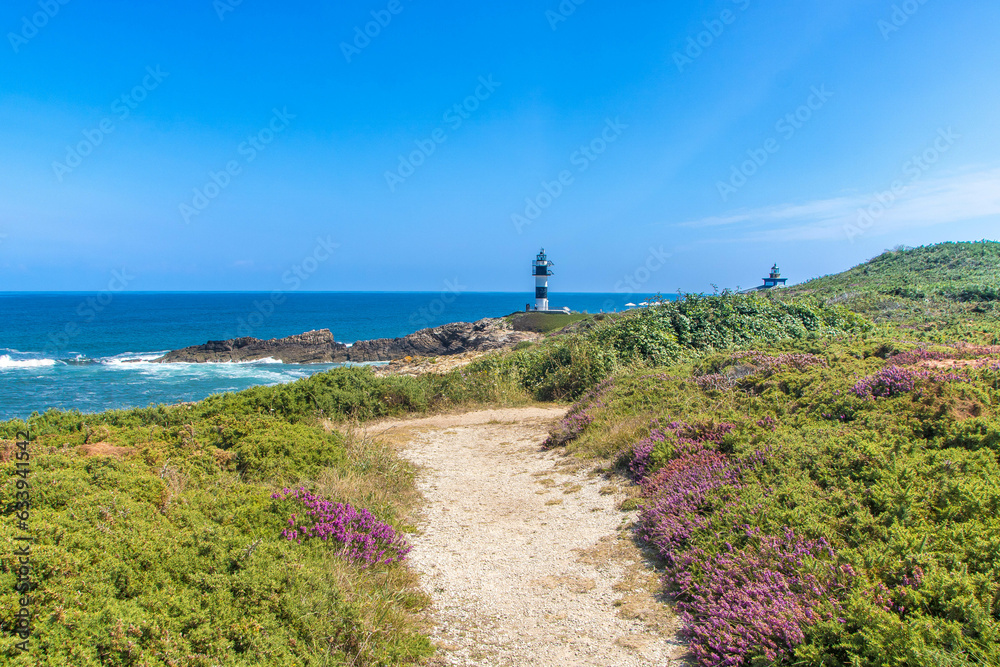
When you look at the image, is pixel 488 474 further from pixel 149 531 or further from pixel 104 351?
pixel 104 351

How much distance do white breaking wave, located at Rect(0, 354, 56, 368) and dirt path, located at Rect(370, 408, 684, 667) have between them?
166 feet

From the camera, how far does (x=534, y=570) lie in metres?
5.04

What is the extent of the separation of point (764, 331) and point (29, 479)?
1617 centimetres

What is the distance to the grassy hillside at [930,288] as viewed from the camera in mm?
15070

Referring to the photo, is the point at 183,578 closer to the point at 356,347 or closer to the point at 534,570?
the point at 534,570

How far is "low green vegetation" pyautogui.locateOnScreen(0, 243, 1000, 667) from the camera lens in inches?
118

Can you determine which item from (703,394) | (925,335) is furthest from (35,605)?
(925,335)

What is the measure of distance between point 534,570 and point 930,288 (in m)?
22.8

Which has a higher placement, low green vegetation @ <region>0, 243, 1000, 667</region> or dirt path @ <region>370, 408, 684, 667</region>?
low green vegetation @ <region>0, 243, 1000, 667</region>

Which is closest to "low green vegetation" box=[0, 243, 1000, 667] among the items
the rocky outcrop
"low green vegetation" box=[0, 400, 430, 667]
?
"low green vegetation" box=[0, 400, 430, 667]

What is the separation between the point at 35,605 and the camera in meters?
2.80

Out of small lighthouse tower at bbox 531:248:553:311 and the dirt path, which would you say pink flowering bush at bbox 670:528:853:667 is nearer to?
the dirt path

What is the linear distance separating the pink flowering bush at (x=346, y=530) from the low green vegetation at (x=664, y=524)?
0.02m

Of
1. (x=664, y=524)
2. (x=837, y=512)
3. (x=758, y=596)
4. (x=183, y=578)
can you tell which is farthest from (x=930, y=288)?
(x=183, y=578)
